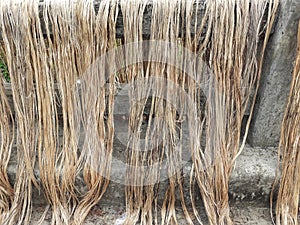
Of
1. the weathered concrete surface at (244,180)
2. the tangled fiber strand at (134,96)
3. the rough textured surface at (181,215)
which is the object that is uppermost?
the tangled fiber strand at (134,96)

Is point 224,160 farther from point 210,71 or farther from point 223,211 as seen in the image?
point 210,71

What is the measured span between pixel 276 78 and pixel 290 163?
0.93ft

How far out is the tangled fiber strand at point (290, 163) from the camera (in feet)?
3.62

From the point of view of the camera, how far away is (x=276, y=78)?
3.66ft

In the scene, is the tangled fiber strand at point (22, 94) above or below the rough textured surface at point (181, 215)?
above

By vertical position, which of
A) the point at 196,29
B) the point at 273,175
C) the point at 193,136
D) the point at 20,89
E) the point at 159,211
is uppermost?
the point at 196,29

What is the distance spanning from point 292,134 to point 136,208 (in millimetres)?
574

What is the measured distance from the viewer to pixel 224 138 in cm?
115

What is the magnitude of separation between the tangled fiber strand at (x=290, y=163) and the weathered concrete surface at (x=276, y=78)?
50mm

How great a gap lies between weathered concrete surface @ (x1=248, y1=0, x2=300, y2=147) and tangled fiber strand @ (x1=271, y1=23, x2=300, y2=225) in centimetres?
5

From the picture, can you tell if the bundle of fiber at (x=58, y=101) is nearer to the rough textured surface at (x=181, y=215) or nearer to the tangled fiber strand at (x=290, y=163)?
the rough textured surface at (x=181, y=215)

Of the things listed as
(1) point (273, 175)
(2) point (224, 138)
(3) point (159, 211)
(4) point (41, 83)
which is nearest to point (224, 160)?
(2) point (224, 138)

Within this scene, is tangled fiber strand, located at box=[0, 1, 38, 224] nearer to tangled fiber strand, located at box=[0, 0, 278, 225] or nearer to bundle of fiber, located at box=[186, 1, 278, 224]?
tangled fiber strand, located at box=[0, 0, 278, 225]

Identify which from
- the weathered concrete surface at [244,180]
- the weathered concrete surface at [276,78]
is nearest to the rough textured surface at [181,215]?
the weathered concrete surface at [244,180]
